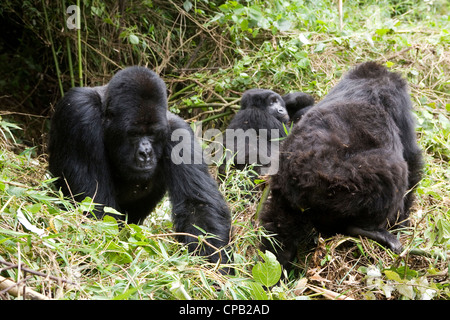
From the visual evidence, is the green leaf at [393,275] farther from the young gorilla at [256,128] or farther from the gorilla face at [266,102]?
the gorilla face at [266,102]

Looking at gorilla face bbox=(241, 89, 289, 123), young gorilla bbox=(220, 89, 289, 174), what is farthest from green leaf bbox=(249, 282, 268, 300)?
gorilla face bbox=(241, 89, 289, 123)

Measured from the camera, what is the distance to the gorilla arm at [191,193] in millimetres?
3574

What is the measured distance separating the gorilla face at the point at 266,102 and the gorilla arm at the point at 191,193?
195 centimetres

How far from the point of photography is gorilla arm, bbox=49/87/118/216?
138 inches

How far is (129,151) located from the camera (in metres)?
3.57

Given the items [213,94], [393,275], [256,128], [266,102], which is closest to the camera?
[393,275]

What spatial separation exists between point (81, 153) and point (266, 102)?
262cm

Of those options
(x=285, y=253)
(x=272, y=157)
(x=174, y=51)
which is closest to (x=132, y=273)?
(x=285, y=253)

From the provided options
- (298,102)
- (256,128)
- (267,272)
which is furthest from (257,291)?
(298,102)

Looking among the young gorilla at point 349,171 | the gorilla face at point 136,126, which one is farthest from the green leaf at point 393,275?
the gorilla face at point 136,126

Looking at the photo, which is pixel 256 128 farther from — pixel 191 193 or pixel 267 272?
pixel 267 272

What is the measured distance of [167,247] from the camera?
10.3 feet

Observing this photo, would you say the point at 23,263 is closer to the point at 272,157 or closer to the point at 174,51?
the point at 272,157
